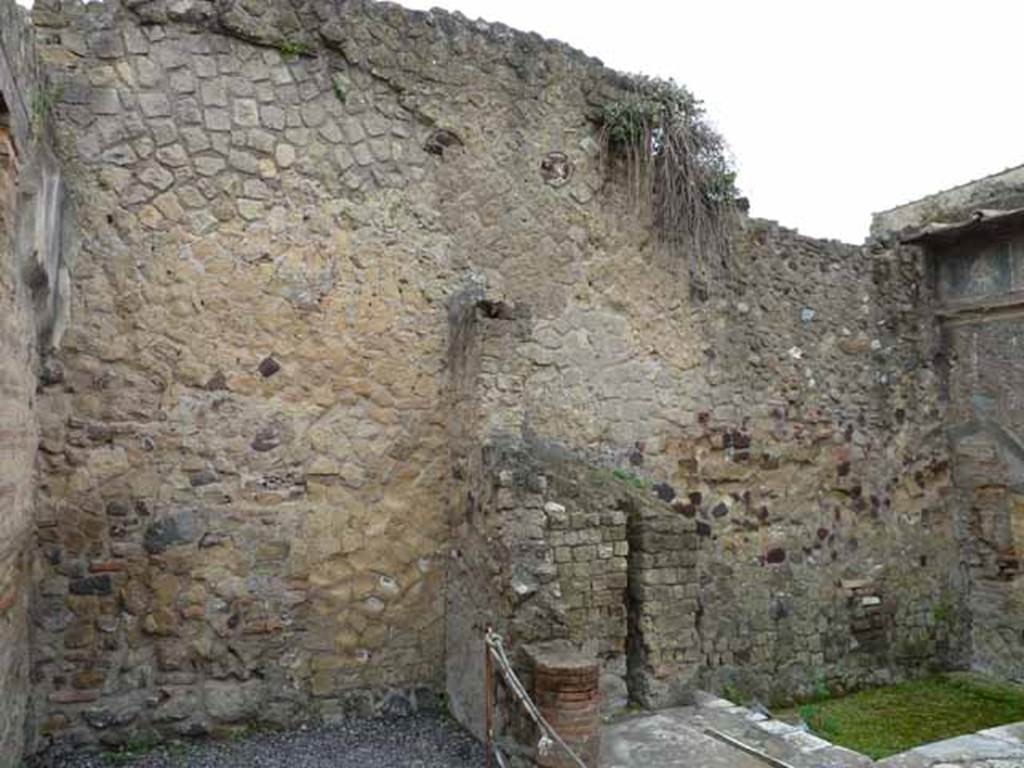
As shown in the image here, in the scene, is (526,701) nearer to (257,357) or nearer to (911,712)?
(257,357)

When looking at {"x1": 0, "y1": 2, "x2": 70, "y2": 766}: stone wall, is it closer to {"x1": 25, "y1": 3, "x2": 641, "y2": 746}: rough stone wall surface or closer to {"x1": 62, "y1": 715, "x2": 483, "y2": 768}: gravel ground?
{"x1": 25, "y1": 3, "x2": 641, "y2": 746}: rough stone wall surface

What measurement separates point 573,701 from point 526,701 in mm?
266

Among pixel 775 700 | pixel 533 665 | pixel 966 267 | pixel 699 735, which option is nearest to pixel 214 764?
pixel 533 665

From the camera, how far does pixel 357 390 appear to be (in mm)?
5156

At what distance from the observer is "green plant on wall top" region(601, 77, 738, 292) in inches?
238

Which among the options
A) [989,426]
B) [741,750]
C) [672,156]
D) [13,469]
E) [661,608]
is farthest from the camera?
[989,426]

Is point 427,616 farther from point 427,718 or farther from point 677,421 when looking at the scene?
point 677,421

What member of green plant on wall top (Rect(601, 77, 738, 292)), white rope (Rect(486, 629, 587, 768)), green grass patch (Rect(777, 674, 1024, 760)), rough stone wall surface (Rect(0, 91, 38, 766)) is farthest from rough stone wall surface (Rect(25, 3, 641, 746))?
green grass patch (Rect(777, 674, 1024, 760))

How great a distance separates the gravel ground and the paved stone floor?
0.80 m

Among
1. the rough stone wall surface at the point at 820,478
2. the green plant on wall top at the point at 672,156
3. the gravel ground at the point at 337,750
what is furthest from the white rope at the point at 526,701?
the green plant on wall top at the point at 672,156

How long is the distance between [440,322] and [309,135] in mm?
1331

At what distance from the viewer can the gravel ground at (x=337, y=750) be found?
4316mm

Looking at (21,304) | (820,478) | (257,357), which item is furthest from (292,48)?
(820,478)

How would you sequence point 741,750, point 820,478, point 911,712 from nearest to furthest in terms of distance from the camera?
point 741,750, point 911,712, point 820,478
